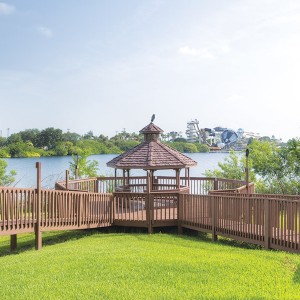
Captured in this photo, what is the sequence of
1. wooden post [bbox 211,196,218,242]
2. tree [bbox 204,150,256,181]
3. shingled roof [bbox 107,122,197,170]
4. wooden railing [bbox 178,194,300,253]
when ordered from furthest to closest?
tree [bbox 204,150,256,181] < shingled roof [bbox 107,122,197,170] < wooden post [bbox 211,196,218,242] < wooden railing [bbox 178,194,300,253]

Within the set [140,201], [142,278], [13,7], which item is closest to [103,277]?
[142,278]

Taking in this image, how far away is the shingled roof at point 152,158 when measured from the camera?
48.6 feet

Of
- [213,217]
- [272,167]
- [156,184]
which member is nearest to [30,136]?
[272,167]

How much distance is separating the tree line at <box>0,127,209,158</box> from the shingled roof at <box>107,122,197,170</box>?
172ft

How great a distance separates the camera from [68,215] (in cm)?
1155

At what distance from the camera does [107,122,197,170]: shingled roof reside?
14828 mm

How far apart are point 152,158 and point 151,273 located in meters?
8.38

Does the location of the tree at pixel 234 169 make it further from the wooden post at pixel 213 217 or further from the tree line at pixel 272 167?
the wooden post at pixel 213 217

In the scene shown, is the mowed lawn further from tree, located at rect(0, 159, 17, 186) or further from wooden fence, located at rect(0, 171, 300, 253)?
tree, located at rect(0, 159, 17, 186)

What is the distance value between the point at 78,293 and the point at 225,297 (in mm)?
2256

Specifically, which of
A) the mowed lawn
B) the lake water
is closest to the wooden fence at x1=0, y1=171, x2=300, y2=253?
the mowed lawn

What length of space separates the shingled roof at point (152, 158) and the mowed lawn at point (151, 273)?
5366mm

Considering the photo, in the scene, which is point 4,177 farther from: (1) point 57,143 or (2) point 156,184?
(1) point 57,143

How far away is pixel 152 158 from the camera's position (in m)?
15.2
